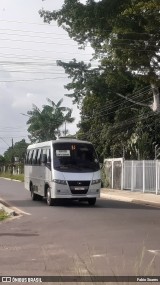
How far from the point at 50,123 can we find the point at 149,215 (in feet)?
134

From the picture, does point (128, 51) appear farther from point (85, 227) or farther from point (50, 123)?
point (50, 123)

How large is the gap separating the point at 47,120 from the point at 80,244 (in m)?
46.5

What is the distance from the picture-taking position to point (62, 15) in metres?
24.6

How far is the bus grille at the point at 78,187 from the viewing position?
64.2 ft

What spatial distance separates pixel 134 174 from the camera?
31.1 metres

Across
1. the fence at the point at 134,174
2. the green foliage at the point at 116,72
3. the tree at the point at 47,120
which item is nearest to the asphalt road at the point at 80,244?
the green foliage at the point at 116,72

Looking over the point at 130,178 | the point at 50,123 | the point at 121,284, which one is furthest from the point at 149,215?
the point at 50,123

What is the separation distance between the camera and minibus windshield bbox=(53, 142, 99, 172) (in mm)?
19750

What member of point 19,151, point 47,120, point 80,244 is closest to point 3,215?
point 80,244

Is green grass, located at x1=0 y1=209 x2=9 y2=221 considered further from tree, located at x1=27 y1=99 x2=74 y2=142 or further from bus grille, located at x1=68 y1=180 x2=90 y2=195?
tree, located at x1=27 y1=99 x2=74 y2=142

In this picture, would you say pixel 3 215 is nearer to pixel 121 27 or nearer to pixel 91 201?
pixel 91 201

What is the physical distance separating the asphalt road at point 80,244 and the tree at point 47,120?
40.1 metres

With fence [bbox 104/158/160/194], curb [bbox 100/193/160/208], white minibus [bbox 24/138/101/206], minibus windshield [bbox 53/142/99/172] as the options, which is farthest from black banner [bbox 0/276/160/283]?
fence [bbox 104/158/160/194]

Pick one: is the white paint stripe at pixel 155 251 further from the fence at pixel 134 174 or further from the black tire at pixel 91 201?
the fence at pixel 134 174
